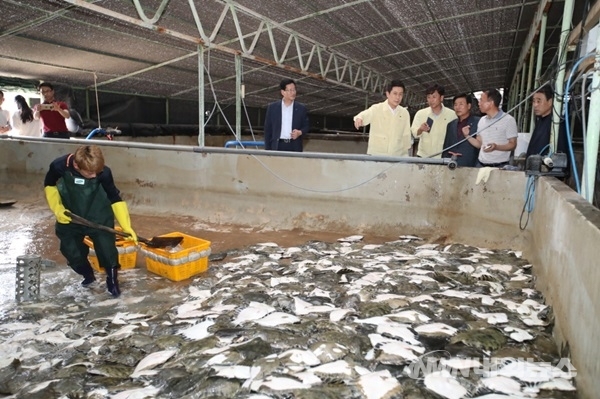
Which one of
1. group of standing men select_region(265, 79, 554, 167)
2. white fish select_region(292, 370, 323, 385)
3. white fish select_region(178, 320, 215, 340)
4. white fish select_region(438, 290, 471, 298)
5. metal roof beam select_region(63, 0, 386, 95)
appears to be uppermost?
metal roof beam select_region(63, 0, 386, 95)

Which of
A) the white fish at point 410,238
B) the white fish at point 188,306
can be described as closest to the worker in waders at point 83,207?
the white fish at point 188,306

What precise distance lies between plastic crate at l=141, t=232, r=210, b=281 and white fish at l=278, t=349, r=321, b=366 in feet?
6.37

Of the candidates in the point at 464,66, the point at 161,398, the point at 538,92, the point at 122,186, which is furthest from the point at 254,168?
the point at 464,66

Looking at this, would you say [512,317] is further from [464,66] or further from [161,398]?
[464,66]

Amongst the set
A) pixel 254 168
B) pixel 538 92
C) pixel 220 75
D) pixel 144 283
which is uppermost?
pixel 220 75

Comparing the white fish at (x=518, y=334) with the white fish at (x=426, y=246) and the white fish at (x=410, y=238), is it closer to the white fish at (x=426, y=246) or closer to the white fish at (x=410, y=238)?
the white fish at (x=426, y=246)

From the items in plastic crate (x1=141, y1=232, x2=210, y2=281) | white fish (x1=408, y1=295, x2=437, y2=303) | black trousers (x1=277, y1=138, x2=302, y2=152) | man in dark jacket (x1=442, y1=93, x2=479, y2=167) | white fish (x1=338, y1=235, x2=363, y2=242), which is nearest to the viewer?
white fish (x1=408, y1=295, x2=437, y2=303)

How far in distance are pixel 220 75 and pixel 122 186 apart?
4.92 m

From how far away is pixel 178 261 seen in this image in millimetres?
4012

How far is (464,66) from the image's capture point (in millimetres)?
11922

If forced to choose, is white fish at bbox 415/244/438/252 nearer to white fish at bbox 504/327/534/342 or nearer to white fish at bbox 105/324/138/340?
white fish at bbox 504/327/534/342

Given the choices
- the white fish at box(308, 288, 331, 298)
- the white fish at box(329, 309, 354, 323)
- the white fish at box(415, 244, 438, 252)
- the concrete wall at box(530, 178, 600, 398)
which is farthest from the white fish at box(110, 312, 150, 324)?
the white fish at box(415, 244, 438, 252)

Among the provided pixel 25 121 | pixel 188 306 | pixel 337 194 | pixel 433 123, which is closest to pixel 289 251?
pixel 337 194

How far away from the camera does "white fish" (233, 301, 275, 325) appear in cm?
292
